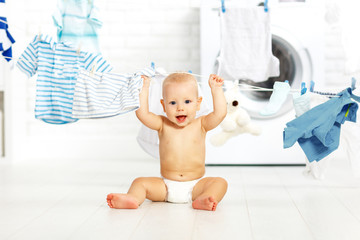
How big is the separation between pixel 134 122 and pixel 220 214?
1676mm

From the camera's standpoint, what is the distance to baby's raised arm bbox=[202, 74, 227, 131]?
5.39ft

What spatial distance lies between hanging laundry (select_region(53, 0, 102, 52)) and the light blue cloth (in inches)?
42.6

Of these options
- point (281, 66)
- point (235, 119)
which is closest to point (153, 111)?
point (235, 119)

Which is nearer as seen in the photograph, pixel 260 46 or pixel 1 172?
pixel 260 46

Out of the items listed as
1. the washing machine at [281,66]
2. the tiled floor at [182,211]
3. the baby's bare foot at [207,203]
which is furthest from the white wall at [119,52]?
the baby's bare foot at [207,203]

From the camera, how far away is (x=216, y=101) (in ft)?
5.43

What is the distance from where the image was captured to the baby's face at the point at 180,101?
165 centimetres

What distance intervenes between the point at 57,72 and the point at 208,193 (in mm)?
812

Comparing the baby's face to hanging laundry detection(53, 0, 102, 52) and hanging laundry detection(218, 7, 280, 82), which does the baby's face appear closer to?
hanging laundry detection(218, 7, 280, 82)

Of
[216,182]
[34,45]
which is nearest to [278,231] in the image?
[216,182]

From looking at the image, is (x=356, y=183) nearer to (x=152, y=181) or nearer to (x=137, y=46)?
(x=152, y=181)

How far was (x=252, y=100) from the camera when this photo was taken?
259 cm

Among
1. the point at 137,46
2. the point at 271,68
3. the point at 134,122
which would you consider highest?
the point at 137,46

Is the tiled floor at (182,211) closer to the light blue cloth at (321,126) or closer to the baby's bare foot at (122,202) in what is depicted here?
the baby's bare foot at (122,202)
